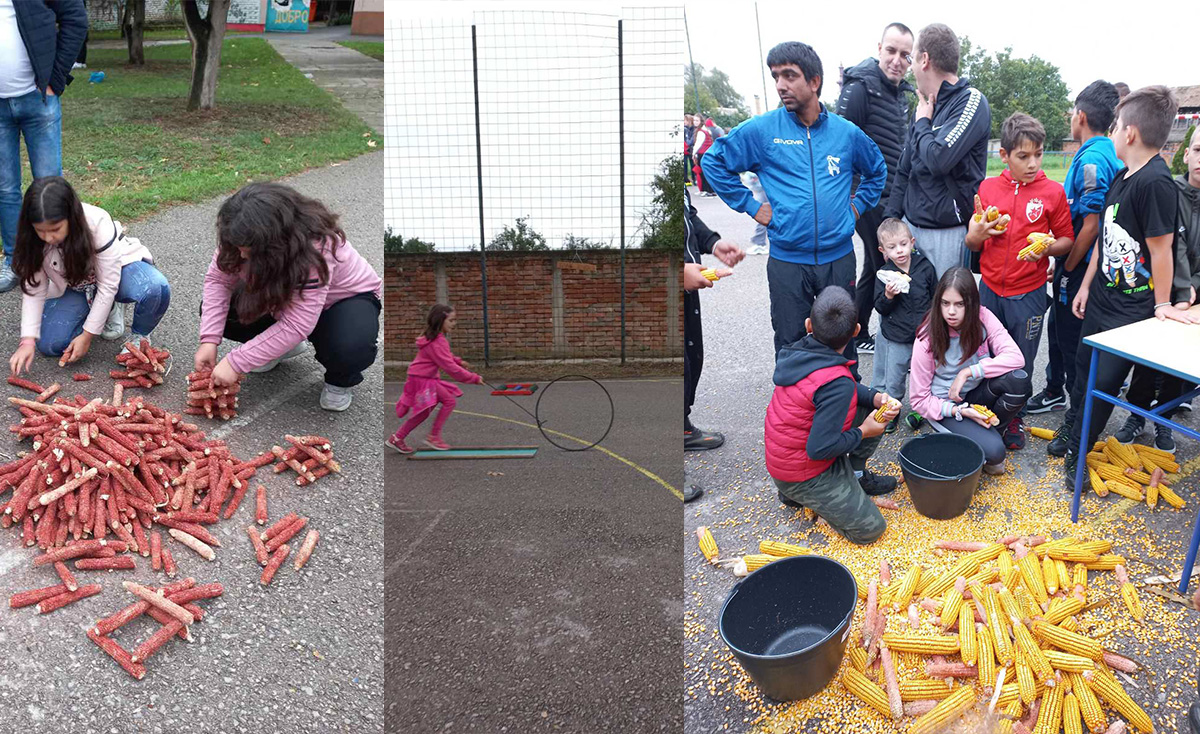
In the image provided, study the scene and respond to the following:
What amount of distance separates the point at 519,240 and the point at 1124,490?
2954 millimetres

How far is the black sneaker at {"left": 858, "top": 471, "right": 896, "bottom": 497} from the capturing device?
3975mm

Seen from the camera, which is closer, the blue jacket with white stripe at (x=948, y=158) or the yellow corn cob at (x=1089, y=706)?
the yellow corn cob at (x=1089, y=706)

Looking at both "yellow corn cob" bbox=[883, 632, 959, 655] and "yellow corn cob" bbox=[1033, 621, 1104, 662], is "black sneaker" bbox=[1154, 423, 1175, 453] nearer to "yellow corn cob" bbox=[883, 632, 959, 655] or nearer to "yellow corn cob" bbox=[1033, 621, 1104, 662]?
"yellow corn cob" bbox=[1033, 621, 1104, 662]

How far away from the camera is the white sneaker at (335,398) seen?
442 cm

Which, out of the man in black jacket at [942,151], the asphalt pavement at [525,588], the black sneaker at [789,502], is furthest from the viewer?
the man in black jacket at [942,151]

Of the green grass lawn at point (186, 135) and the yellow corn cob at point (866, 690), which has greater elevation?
the green grass lawn at point (186, 135)

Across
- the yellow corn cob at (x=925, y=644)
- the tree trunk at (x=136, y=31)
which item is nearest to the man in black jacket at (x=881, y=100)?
the yellow corn cob at (x=925, y=644)

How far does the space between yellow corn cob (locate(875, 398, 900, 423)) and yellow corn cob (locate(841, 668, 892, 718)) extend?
1.03 metres

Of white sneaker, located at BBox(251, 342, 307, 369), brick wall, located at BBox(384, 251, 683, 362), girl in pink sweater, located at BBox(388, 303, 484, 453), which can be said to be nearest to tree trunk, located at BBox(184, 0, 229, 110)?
white sneaker, located at BBox(251, 342, 307, 369)

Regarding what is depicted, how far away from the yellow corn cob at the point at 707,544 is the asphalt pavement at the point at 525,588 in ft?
0.72

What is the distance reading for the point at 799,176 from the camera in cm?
421

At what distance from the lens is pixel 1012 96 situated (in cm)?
4269

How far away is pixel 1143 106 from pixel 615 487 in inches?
106

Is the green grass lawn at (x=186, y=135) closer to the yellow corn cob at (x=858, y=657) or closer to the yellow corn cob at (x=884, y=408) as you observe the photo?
the yellow corn cob at (x=884, y=408)
